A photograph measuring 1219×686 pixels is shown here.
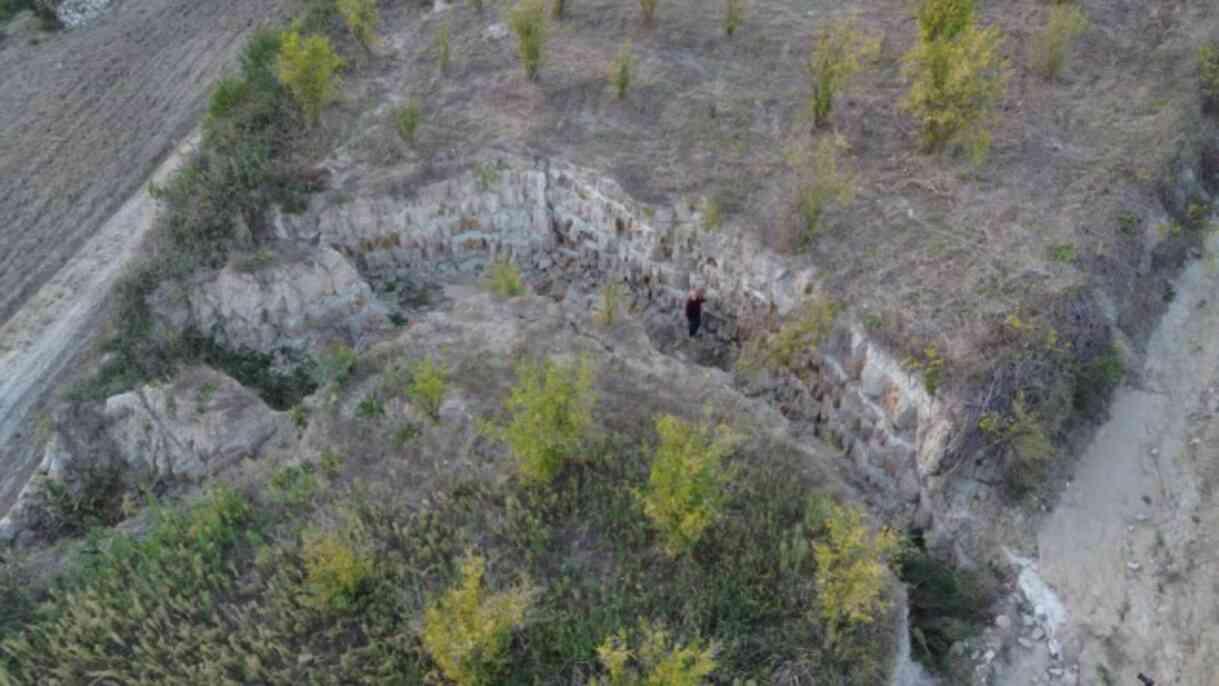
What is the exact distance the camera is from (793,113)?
17.1 metres

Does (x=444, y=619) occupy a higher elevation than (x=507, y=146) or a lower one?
lower

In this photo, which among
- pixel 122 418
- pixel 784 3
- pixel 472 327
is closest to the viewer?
pixel 122 418

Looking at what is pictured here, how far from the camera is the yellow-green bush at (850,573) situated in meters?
9.61

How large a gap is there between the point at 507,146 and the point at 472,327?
433 cm

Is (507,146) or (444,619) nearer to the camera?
(444,619)

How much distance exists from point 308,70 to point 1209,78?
58.4 ft

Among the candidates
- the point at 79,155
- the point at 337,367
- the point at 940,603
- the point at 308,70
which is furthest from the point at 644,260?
the point at 79,155

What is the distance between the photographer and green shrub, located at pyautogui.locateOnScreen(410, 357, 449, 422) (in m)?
12.2

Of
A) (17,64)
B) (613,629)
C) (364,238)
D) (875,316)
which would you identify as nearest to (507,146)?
(364,238)

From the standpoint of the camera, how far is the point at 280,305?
15.3 metres

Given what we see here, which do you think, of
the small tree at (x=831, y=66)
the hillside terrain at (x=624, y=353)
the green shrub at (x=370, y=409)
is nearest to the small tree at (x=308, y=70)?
the hillside terrain at (x=624, y=353)

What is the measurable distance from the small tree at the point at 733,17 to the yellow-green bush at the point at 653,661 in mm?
13658

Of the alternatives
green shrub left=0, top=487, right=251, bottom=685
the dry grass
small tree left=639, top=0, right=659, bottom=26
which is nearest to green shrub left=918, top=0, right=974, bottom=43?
the dry grass

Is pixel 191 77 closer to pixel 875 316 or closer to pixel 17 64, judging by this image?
pixel 17 64
